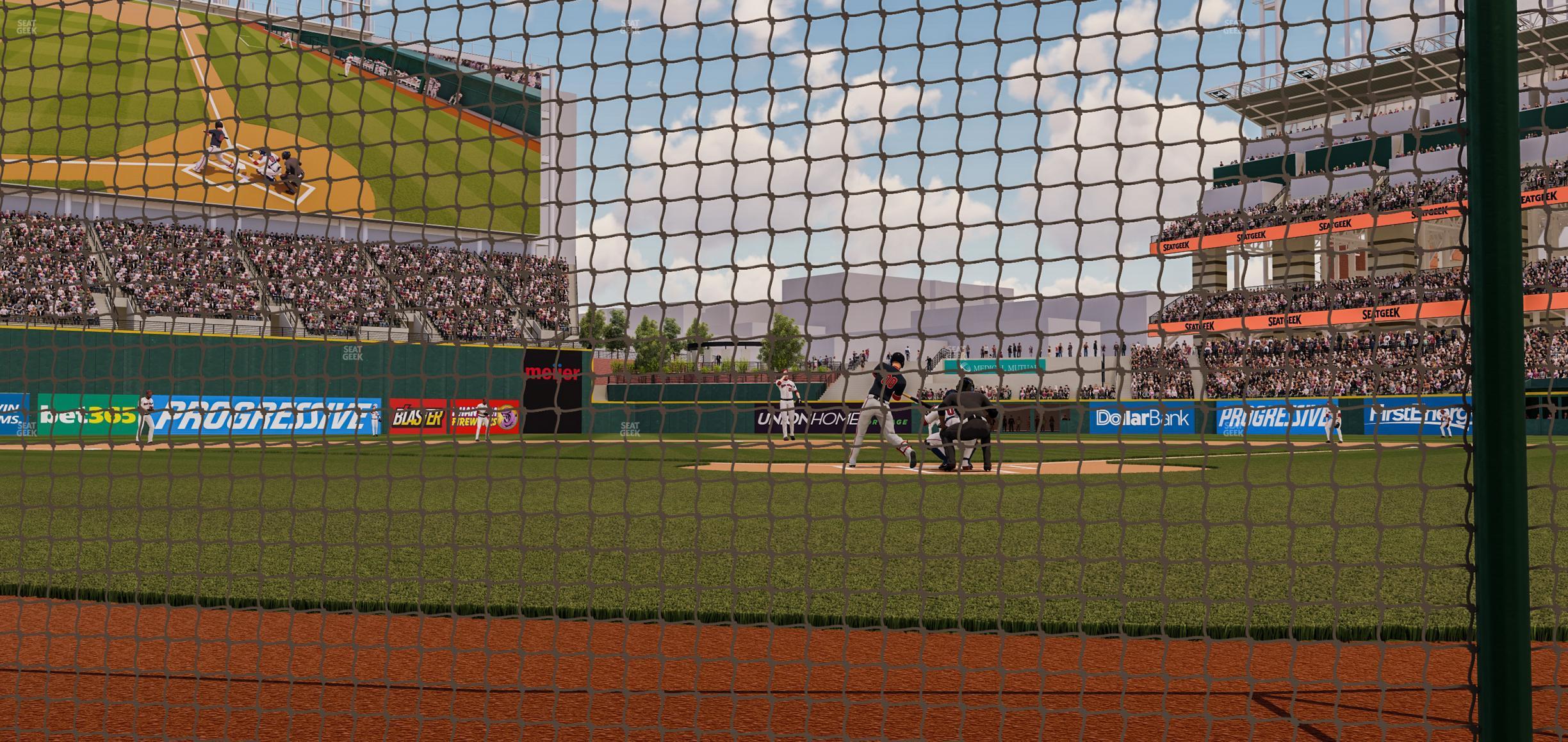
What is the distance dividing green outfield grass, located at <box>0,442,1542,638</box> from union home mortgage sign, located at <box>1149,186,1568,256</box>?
0.68 metres

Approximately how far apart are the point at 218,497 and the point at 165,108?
109ft

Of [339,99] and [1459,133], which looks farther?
[339,99]

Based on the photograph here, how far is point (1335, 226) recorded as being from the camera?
30.6m

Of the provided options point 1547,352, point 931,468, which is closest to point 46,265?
point 931,468

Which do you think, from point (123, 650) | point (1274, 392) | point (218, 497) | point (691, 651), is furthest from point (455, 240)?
point (1274, 392)

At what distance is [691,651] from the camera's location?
4.40m

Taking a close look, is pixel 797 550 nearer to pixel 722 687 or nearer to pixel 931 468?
pixel 722 687

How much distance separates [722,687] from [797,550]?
8.62 ft

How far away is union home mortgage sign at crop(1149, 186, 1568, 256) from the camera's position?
2.88m

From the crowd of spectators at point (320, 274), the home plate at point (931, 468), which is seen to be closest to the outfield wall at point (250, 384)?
the crowd of spectators at point (320, 274)

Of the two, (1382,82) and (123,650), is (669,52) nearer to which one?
(123,650)

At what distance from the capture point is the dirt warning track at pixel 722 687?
332 cm

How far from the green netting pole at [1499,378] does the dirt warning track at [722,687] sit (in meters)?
0.63

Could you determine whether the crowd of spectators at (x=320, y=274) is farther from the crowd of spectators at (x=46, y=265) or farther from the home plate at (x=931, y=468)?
the home plate at (x=931, y=468)
